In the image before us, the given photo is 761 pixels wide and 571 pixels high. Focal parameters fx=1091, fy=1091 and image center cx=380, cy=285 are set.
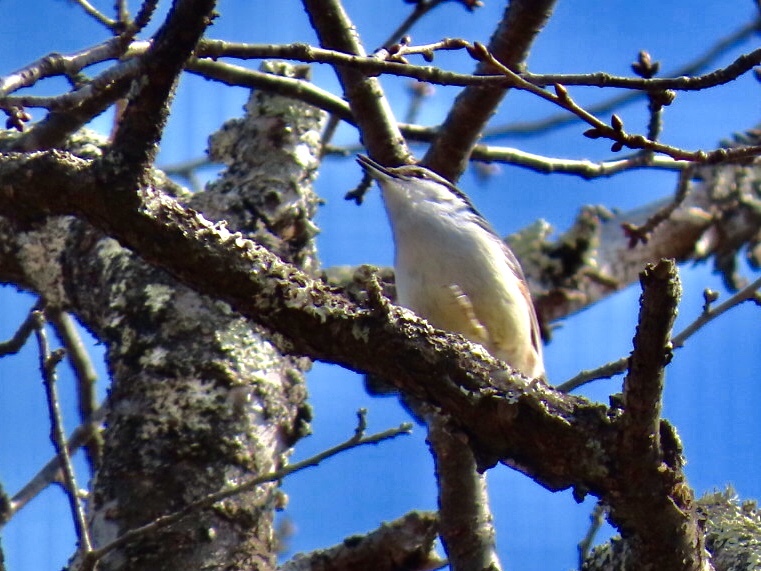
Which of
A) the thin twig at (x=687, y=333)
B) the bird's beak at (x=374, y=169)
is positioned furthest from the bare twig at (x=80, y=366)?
the thin twig at (x=687, y=333)

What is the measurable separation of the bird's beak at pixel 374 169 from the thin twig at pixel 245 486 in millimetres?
1836

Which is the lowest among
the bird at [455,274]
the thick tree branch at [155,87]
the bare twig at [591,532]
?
the bare twig at [591,532]

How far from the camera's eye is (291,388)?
353cm

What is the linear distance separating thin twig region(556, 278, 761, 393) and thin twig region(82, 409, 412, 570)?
694 mm

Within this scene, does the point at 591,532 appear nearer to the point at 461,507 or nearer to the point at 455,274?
the point at 461,507

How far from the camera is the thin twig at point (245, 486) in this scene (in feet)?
6.82

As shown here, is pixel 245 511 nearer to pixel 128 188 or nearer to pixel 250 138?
pixel 128 188

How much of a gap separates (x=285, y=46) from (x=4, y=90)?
21.9 inches

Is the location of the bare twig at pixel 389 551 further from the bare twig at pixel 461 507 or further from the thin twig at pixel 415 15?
the thin twig at pixel 415 15

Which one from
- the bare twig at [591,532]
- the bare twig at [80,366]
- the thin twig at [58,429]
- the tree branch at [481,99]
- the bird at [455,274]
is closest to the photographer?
the thin twig at [58,429]

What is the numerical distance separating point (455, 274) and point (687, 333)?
1170 mm

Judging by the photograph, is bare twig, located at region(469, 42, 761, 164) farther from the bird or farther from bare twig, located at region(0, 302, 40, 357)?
bare twig, located at region(0, 302, 40, 357)

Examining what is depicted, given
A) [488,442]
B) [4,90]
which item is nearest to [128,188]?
[4,90]

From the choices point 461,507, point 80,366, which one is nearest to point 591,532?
point 461,507
